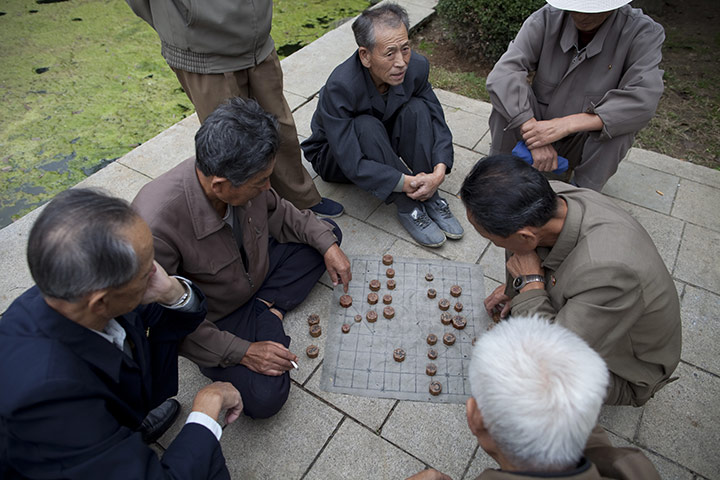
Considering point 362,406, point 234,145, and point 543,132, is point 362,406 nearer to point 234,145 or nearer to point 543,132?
point 234,145

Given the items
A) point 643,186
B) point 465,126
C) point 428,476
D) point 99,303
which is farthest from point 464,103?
point 99,303

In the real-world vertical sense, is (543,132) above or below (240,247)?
above

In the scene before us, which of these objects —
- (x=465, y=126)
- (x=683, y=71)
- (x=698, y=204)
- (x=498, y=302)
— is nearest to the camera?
(x=498, y=302)

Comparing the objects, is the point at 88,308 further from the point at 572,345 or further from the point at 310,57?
the point at 310,57

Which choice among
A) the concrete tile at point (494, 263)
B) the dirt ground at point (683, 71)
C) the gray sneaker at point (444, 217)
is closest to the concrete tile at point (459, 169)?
the gray sneaker at point (444, 217)

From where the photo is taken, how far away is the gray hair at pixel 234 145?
2.03 m

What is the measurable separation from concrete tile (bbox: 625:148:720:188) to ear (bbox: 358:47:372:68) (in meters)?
2.56

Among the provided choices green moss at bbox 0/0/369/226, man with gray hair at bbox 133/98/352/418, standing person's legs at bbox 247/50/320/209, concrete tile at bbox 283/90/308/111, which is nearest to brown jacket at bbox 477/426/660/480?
man with gray hair at bbox 133/98/352/418

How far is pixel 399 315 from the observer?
294cm

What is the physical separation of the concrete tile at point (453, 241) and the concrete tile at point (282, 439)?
143 centimetres

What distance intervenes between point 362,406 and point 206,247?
1.17 meters

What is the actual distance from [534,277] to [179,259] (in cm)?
172

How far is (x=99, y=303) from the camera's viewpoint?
1.44 meters

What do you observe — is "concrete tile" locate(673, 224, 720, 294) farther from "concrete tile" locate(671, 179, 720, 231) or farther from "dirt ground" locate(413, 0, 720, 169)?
"dirt ground" locate(413, 0, 720, 169)
